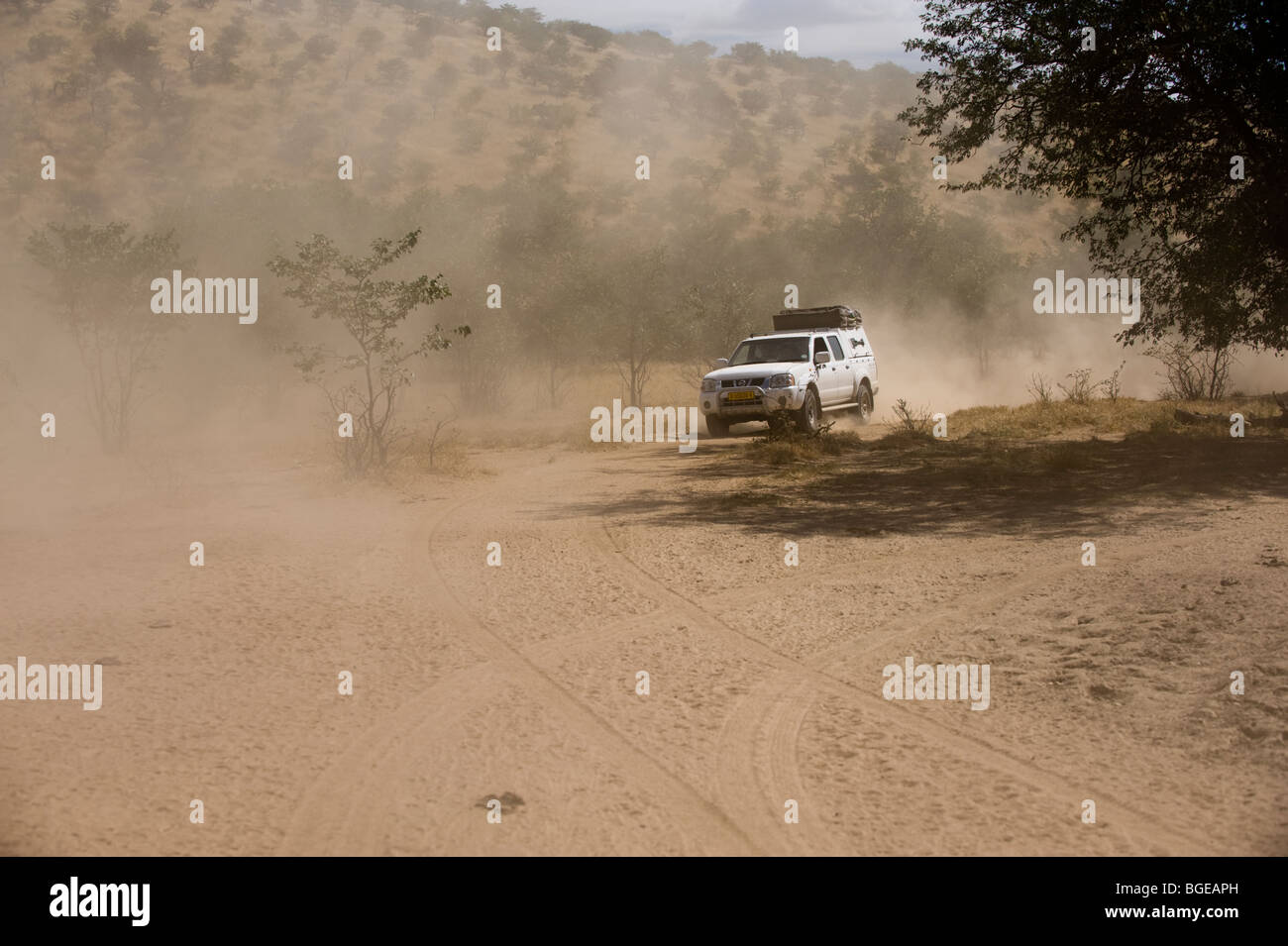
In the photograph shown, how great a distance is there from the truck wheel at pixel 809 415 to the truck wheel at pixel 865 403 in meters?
2.85

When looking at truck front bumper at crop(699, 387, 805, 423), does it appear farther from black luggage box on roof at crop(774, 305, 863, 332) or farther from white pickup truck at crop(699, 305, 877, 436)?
black luggage box on roof at crop(774, 305, 863, 332)

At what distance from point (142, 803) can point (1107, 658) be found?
5227 millimetres

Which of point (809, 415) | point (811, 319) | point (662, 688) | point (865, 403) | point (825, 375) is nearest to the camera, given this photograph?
point (662, 688)

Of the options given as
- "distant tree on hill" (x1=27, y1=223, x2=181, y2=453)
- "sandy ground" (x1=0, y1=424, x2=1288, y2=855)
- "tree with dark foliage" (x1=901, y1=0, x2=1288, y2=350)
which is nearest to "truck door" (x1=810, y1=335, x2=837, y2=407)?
"tree with dark foliage" (x1=901, y1=0, x2=1288, y2=350)

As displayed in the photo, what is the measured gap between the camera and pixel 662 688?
6.30 m

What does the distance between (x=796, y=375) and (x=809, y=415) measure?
30.1 inches

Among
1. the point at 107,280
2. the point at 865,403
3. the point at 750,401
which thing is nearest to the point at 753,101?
the point at 865,403

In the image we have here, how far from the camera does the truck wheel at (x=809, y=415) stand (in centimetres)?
1819

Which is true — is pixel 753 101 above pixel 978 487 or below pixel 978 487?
above

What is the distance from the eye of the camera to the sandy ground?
4.49 metres

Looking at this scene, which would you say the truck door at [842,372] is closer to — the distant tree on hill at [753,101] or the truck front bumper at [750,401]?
the truck front bumper at [750,401]

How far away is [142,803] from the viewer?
4.68 metres

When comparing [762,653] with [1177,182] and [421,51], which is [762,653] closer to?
[1177,182]

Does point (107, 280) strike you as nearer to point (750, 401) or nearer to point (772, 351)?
point (750, 401)
